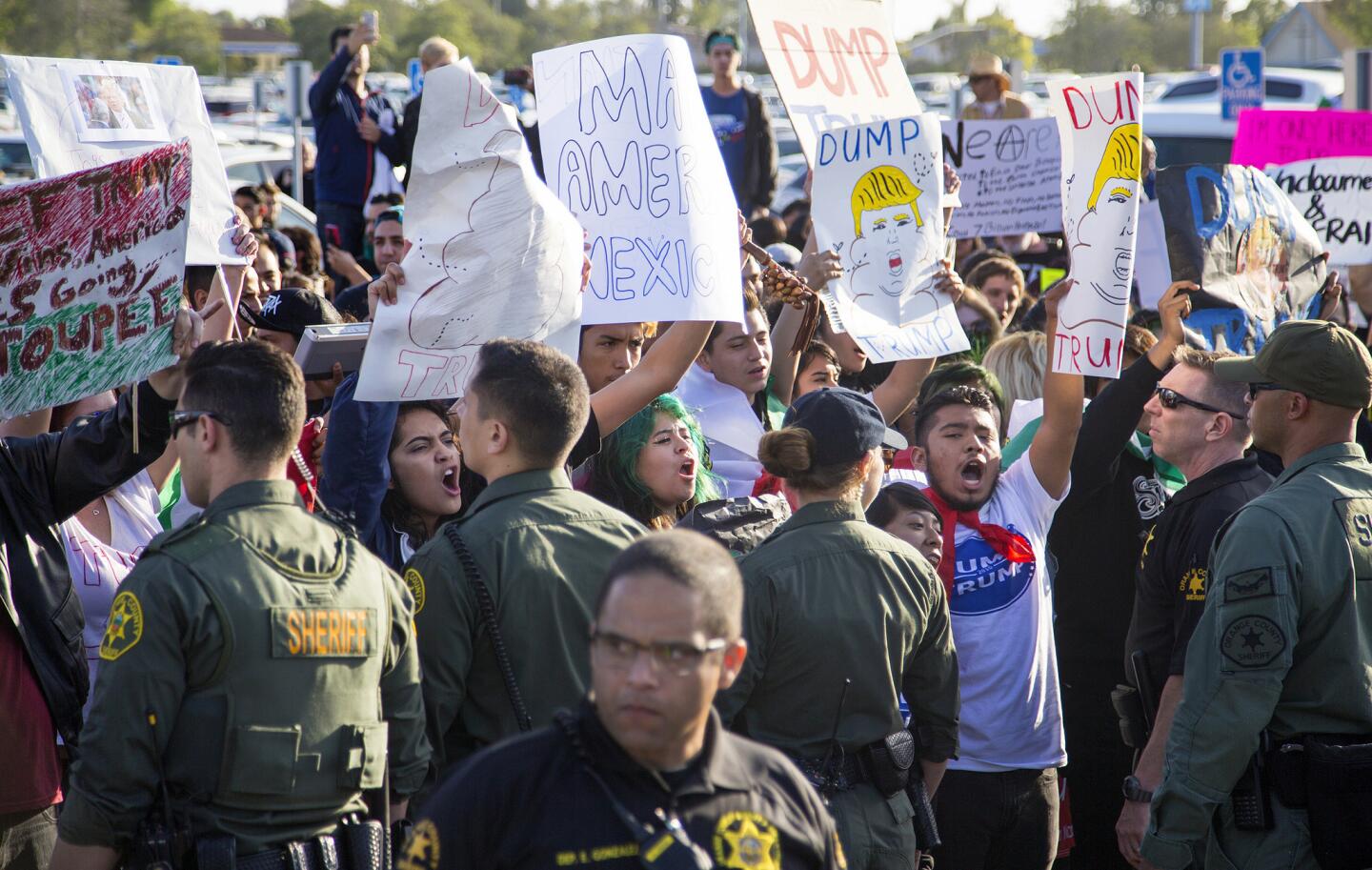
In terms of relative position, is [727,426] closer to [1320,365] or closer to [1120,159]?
[1120,159]

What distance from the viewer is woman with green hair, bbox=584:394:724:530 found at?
4.58 meters

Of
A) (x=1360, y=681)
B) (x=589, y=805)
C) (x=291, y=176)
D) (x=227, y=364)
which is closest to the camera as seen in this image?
(x=589, y=805)

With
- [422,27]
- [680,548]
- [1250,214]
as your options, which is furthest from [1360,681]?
[422,27]

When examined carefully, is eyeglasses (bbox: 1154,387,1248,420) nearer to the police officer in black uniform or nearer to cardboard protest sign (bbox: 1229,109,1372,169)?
the police officer in black uniform

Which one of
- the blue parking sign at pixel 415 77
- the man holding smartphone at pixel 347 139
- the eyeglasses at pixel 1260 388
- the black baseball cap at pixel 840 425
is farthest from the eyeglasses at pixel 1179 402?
the blue parking sign at pixel 415 77

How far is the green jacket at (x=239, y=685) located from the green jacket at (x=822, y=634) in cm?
95

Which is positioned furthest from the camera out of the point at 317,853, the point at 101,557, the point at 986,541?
the point at 986,541

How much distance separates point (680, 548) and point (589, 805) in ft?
1.40

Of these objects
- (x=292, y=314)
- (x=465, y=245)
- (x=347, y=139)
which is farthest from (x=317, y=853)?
(x=347, y=139)

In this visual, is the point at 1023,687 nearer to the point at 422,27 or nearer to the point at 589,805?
the point at 589,805

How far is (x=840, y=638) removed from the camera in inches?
143

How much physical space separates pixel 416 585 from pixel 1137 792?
245 cm

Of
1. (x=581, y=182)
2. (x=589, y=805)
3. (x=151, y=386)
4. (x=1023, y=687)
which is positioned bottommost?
(x=1023, y=687)

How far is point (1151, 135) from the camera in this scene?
15359 mm
